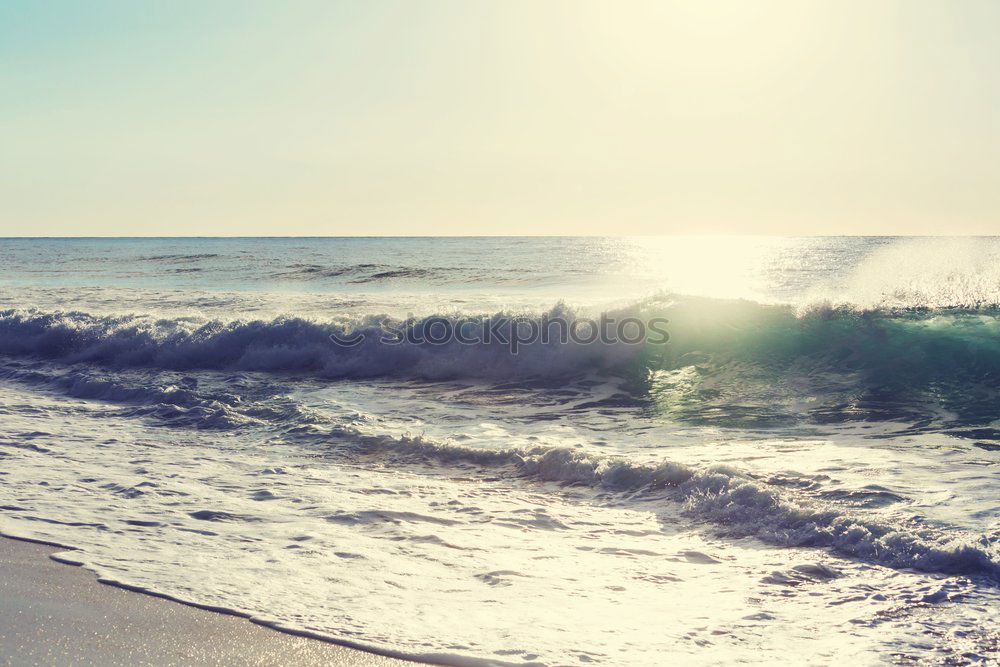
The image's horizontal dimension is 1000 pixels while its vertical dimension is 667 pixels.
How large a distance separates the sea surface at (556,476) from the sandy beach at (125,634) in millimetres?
170

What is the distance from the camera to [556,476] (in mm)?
7258

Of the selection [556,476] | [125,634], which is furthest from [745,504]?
[125,634]

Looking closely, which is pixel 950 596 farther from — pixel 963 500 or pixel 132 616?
pixel 132 616

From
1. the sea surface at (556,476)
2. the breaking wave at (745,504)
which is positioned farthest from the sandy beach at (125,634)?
the breaking wave at (745,504)

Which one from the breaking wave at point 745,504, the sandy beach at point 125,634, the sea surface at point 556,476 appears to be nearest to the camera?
the sandy beach at point 125,634

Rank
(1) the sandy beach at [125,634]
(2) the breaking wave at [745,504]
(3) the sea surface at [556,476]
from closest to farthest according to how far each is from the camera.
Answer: (1) the sandy beach at [125,634], (3) the sea surface at [556,476], (2) the breaking wave at [745,504]

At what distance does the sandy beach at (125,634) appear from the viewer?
3535mm

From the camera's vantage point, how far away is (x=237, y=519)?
5.84 metres

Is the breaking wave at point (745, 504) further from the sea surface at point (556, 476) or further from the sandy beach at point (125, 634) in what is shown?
the sandy beach at point (125, 634)

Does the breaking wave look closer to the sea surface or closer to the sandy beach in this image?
the sea surface

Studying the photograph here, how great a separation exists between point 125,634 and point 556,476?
4.20 metres

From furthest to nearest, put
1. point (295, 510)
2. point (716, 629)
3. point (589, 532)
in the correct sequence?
point (295, 510) < point (589, 532) < point (716, 629)

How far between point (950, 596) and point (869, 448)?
3.92 meters

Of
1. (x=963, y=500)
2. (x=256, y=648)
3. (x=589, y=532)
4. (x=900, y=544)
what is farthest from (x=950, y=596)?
(x=256, y=648)
